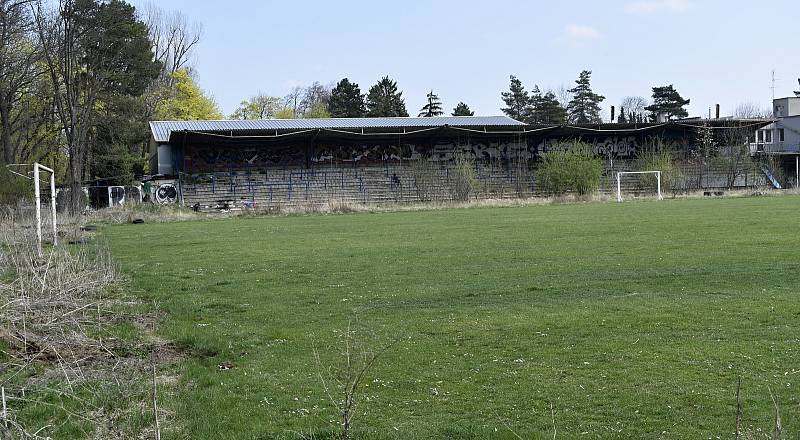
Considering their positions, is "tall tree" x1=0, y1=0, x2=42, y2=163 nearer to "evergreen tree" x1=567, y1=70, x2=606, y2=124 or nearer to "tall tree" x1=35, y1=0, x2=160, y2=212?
"tall tree" x1=35, y1=0, x2=160, y2=212

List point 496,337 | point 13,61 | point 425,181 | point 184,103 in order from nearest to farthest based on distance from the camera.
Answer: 1. point 496,337
2. point 13,61
3. point 425,181
4. point 184,103

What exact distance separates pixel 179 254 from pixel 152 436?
1642 cm

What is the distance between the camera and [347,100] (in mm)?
95125

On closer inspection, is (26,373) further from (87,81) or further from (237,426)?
(87,81)

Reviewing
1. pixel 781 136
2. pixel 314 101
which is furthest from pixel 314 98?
pixel 781 136

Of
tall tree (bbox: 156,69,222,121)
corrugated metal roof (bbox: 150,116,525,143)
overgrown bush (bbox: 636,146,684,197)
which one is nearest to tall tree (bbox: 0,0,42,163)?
corrugated metal roof (bbox: 150,116,525,143)

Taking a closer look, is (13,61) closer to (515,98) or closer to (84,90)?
(84,90)

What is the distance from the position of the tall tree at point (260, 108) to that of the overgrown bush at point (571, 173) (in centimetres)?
4705

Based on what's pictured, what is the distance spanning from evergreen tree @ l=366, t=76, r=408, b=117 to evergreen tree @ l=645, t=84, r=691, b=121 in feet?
96.3

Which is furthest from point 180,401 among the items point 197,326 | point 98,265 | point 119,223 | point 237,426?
point 119,223

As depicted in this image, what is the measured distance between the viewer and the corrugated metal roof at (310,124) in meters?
61.7

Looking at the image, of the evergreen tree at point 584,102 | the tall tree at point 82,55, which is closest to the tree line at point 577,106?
the evergreen tree at point 584,102

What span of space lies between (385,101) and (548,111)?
744 inches

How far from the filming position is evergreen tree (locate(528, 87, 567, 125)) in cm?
9650
